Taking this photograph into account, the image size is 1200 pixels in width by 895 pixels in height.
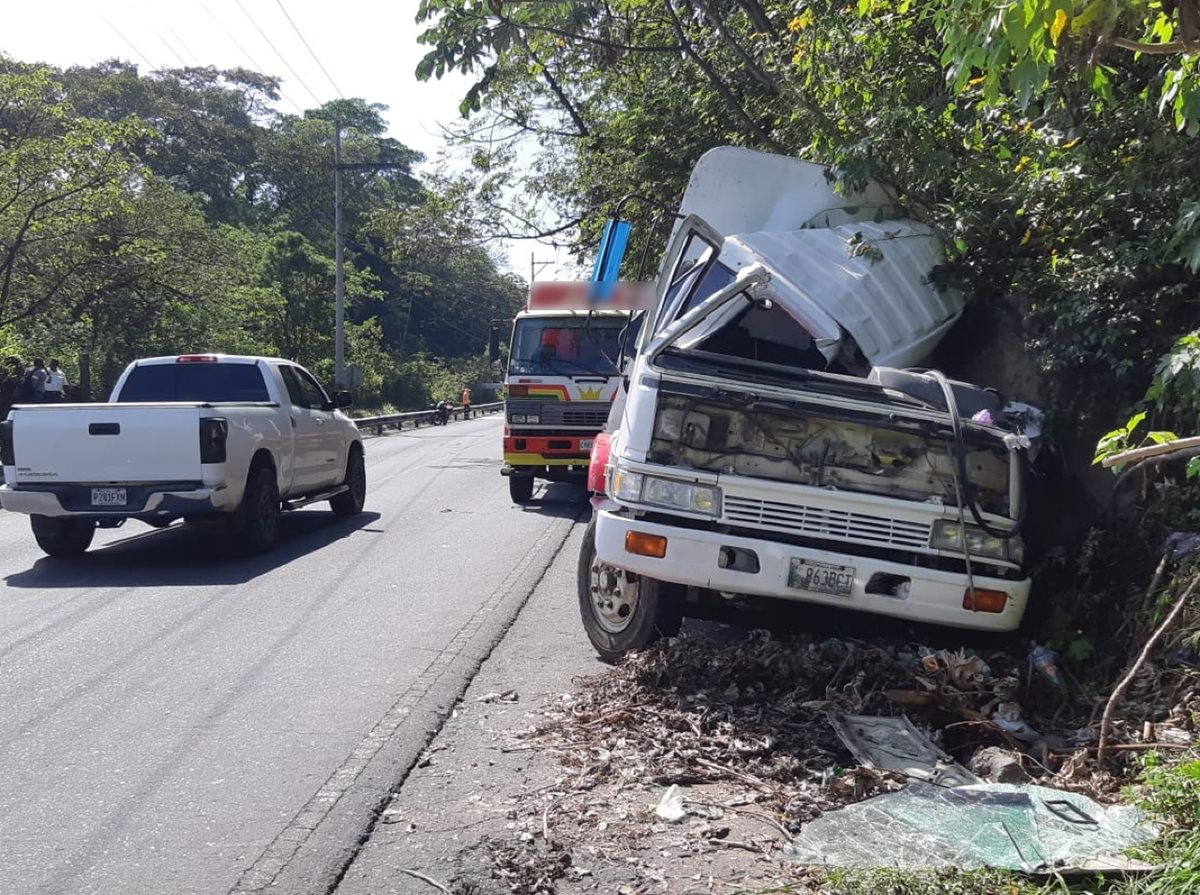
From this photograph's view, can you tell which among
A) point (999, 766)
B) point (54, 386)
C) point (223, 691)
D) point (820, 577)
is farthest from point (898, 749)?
point (54, 386)

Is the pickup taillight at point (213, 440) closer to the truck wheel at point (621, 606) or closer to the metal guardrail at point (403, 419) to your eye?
the truck wheel at point (621, 606)

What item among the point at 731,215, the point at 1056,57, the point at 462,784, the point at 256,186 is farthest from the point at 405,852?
the point at 256,186

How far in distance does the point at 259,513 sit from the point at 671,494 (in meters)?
5.99

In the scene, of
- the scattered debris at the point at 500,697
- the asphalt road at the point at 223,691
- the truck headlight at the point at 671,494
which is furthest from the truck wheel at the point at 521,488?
the truck headlight at the point at 671,494

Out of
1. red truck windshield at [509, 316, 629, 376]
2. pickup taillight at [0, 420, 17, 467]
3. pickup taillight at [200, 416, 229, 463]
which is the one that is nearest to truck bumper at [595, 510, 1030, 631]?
pickup taillight at [200, 416, 229, 463]

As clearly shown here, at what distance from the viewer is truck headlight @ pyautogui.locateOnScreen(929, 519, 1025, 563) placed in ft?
19.5

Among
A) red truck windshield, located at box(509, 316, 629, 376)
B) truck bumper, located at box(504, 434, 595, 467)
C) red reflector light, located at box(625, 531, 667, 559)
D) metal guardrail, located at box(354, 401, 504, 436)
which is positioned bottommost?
metal guardrail, located at box(354, 401, 504, 436)

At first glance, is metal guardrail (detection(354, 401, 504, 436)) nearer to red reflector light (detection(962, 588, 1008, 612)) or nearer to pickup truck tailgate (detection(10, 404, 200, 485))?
pickup truck tailgate (detection(10, 404, 200, 485))

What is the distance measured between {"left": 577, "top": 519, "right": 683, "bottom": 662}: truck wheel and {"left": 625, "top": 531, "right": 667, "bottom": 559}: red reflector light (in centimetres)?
42

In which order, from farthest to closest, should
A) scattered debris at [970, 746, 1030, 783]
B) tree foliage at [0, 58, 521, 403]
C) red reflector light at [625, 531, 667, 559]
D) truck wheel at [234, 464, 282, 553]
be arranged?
tree foliage at [0, 58, 521, 403]
truck wheel at [234, 464, 282, 553]
red reflector light at [625, 531, 667, 559]
scattered debris at [970, 746, 1030, 783]

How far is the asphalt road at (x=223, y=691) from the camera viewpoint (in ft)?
14.5

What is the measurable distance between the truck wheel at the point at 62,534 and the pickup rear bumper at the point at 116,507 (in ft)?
1.21

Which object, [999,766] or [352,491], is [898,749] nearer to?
[999,766]

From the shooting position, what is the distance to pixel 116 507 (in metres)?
10.0
